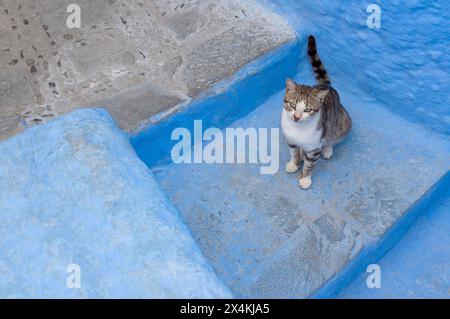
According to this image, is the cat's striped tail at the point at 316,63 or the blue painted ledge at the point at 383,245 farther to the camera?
the cat's striped tail at the point at 316,63

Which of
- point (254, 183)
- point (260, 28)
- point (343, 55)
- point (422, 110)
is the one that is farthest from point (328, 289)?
point (260, 28)

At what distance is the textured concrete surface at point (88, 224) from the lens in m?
1.44

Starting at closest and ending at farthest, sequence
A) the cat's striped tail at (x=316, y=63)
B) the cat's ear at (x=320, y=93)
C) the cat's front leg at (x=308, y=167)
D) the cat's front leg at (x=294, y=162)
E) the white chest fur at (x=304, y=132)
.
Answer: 1. the cat's ear at (x=320, y=93)
2. the white chest fur at (x=304, y=132)
3. the cat's front leg at (x=308, y=167)
4. the cat's front leg at (x=294, y=162)
5. the cat's striped tail at (x=316, y=63)

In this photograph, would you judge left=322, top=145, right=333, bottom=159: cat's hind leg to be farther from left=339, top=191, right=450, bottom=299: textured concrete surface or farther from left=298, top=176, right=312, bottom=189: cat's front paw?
left=339, top=191, right=450, bottom=299: textured concrete surface

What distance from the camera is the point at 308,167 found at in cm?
232

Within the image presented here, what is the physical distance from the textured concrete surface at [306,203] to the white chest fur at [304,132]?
0.34 metres

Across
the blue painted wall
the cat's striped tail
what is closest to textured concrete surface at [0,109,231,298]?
the cat's striped tail

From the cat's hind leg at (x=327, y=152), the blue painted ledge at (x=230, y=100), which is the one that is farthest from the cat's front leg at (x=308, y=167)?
the blue painted ledge at (x=230, y=100)

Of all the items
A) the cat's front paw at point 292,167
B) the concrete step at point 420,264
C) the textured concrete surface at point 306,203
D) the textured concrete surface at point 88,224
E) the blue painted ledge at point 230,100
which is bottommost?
the concrete step at point 420,264

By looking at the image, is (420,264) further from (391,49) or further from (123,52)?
(123,52)

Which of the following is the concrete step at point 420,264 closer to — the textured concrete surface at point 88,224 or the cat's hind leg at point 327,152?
the cat's hind leg at point 327,152

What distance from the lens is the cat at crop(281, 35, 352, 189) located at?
2.00 m
